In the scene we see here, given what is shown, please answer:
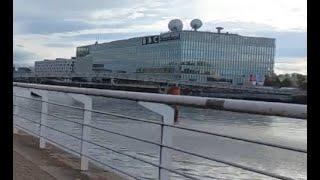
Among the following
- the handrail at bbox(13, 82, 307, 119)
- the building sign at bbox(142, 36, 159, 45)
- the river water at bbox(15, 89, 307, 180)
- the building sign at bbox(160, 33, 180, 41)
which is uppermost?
the building sign at bbox(160, 33, 180, 41)

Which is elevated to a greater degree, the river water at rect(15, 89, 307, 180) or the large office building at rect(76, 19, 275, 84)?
the large office building at rect(76, 19, 275, 84)

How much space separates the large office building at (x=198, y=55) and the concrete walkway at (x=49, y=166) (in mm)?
12223

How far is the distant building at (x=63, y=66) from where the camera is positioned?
59.2 feet

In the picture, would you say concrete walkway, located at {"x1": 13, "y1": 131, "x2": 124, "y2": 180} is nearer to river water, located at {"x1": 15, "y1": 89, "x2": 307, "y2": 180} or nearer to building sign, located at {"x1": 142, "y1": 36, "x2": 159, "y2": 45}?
river water, located at {"x1": 15, "y1": 89, "x2": 307, "y2": 180}

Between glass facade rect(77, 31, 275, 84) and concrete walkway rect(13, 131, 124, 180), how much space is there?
12223mm

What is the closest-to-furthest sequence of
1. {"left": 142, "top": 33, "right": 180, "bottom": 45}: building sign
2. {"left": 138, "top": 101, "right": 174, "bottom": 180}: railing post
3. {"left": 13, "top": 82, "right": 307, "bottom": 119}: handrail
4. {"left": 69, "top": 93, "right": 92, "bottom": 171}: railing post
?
{"left": 13, "top": 82, "right": 307, "bottom": 119}: handrail < {"left": 138, "top": 101, "right": 174, "bottom": 180}: railing post < {"left": 69, "top": 93, "right": 92, "bottom": 171}: railing post < {"left": 142, "top": 33, "right": 180, "bottom": 45}: building sign

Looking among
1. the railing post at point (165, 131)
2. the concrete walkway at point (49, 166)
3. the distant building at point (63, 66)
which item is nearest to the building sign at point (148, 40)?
the distant building at point (63, 66)

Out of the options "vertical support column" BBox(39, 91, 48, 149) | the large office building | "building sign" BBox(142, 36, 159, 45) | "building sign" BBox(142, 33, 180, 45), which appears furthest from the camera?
"building sign" BBox(142, 33, 180, 45)

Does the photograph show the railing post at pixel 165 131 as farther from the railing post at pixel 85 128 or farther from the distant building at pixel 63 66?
the distant building at pixel 63 66

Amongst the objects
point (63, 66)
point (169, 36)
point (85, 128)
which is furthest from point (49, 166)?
point (169, 36)

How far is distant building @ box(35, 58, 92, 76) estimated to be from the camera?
18.1 meters

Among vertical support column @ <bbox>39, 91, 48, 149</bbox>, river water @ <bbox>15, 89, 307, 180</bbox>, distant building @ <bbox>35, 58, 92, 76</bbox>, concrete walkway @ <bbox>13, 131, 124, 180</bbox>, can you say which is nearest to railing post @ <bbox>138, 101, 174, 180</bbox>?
concrete walkway @ <bbox>13, 131, 124, 180</bbox>
